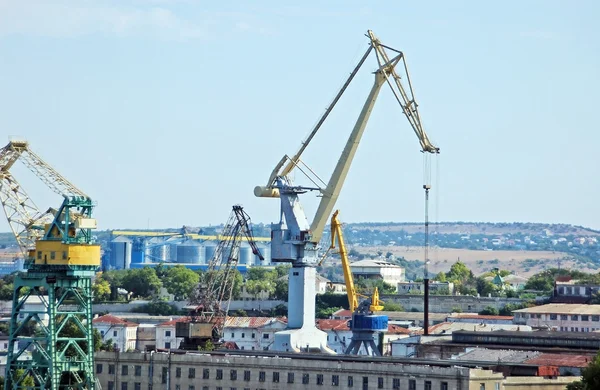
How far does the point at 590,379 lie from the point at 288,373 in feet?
57.7

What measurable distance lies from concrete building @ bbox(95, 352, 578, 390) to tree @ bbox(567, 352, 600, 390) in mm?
4032

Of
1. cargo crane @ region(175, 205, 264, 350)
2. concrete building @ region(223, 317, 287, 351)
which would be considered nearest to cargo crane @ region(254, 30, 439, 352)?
cargo crane @ region(175, 205, 264, 350)

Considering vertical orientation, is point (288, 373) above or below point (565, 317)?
below

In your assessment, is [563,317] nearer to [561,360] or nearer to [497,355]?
[497,355]

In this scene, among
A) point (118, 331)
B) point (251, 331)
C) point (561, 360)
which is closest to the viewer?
point (561, 360)

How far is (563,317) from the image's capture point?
609 feet

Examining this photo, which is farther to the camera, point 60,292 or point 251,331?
point 251,331

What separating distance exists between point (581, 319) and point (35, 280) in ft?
304

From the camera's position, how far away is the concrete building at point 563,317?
181 meters

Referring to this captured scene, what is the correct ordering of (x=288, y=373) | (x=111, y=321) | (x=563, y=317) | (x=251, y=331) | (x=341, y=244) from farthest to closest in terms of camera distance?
1. (x=563, y=317)
2. (x=111, y=321)
3. (x=251, y=331)
4. (x=341, y=244)
5. (x=288, y=373)

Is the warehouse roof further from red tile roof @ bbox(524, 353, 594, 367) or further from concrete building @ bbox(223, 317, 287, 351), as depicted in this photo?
red tile roof @ bbox(524, 353, 594, 367)

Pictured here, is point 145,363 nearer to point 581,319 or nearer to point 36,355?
point 36,355

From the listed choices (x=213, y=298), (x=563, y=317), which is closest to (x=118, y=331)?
(x=213, y=298)

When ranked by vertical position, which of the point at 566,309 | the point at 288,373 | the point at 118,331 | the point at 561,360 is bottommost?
the point at 288,373
